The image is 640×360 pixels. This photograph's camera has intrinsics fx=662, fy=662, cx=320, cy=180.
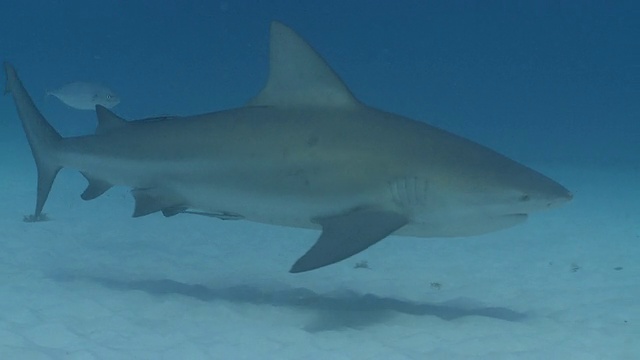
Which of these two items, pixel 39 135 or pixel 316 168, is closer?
pixel 316 168

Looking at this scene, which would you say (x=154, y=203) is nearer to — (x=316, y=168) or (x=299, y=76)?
(x=316, y=168)

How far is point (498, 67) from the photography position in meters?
65.4

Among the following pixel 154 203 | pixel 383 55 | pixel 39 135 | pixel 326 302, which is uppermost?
pixel 383 55

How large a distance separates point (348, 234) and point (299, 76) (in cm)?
146

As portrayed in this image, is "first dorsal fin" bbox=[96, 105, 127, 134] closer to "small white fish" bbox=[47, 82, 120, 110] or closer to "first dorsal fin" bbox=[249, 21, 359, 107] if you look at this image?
"first dorsal fin" bbox=[249, 21, 359, 107]

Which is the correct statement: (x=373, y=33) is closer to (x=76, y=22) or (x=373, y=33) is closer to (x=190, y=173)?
(x=76, y=22)

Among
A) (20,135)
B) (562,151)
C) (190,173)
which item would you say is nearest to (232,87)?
(20,135)

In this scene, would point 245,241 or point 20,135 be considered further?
point 20,135

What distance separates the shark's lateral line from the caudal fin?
49 centimetres

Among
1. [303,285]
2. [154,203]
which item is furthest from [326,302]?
[154,203]

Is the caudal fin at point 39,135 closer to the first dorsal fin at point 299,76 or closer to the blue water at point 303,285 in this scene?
the blue water at point 303,285

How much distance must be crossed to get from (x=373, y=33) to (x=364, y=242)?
191 ft

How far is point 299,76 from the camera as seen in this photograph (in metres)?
5.37

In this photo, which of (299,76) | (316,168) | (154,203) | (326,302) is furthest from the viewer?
(326,302)
